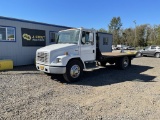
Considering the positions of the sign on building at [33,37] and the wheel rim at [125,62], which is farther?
the sign on building at [33,37]

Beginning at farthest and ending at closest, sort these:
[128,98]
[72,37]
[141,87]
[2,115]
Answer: [72,37]
[141,87]
[128,98]
[2,115]

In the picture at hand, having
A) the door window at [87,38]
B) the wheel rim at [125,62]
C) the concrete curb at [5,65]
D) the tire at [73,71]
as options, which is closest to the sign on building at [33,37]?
the concrete curb at [5,65]

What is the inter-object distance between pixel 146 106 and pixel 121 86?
Result: 6.88ft

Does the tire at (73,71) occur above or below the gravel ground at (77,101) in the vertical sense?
above

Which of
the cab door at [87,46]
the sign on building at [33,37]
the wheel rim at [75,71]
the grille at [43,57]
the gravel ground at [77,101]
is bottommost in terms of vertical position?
the gravel ground at [77,101]

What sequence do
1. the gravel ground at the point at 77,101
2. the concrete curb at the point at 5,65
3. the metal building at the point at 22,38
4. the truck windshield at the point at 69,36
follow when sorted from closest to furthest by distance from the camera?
the gravel ground at the point at 77,101, the truck windshield at the point at 69,36, the concrete curb at the point at 5,65, the metal building at the point at 22,38

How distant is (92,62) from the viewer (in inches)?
332

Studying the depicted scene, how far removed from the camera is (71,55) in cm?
714

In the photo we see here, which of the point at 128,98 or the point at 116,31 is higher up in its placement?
the point at 116,31

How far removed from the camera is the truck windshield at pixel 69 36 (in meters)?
7.68

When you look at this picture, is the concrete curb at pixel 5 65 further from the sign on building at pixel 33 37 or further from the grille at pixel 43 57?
the grille at pixel 43 57

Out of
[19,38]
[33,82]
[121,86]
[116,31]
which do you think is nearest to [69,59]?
[33,82]

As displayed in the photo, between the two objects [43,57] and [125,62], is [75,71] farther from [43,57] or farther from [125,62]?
[125,62]

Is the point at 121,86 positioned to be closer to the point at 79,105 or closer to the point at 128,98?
the point at 128,98
